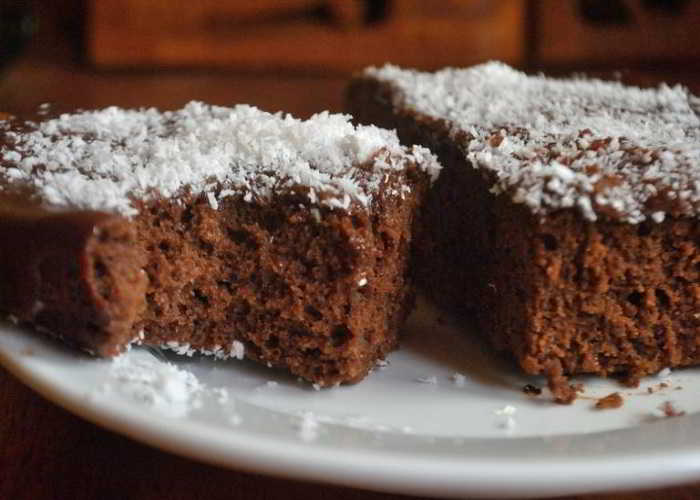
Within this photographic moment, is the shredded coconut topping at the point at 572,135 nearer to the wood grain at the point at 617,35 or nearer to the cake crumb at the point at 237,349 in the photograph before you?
the cake crumb at the point at 237,349

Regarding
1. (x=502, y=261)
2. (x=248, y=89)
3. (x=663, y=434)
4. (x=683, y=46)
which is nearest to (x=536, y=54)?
(x=683, y=46)

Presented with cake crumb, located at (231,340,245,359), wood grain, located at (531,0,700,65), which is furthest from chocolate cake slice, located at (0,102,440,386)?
wood grain, located at (531,0,700,65)

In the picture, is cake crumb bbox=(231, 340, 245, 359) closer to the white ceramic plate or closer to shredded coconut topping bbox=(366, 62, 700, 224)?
the white ceramic plate

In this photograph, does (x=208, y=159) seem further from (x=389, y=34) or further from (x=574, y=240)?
(x=389, y=34)

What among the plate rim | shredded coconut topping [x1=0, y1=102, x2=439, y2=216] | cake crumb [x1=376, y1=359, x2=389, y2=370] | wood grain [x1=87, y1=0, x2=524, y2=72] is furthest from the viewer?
wood grain [x1=87, y1=0, x2=524, y2=72]

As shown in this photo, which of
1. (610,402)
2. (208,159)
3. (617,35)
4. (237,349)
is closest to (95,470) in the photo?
(237,349)

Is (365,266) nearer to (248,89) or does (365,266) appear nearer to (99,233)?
(99,233)
